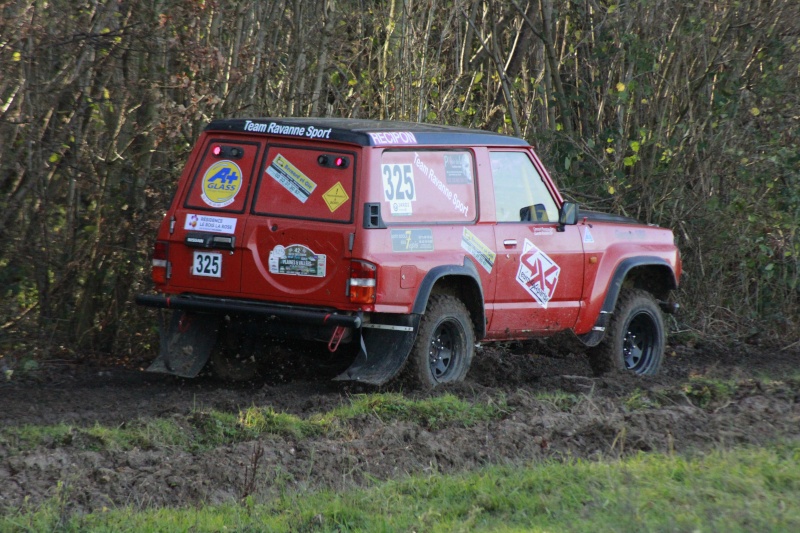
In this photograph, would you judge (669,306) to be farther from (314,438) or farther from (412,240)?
(314,438)

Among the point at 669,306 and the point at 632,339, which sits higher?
the point at 669,306

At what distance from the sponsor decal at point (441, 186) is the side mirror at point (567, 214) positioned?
103 cm

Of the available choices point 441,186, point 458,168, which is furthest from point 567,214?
point 441,186

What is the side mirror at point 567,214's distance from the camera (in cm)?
859

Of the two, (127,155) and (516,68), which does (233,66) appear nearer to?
(127,155)

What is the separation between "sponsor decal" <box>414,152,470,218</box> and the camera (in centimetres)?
770

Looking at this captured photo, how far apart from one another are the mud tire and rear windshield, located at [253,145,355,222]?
42.5 inches

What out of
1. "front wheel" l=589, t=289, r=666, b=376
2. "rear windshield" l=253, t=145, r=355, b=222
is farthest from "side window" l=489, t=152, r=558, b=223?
"rear windshield" l=253, t=145, r=355, b=222

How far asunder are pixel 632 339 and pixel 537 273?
1.81 m

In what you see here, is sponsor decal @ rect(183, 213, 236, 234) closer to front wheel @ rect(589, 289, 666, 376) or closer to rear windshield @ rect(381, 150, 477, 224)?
rear windshield @ rect(381, 150, 477, 224)

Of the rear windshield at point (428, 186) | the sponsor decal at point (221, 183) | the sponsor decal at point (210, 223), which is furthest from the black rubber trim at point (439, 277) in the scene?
the sponsor decal at point (221, 183)

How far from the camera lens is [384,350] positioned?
24.7 feet

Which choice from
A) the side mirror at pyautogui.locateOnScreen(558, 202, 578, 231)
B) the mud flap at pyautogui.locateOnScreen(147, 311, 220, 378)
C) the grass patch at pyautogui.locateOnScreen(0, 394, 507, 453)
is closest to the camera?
the grass patch at pyautogui.locateOnScreen(0, 394, 507, 453)

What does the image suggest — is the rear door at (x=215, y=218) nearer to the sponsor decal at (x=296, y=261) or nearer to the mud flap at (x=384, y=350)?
the sponsor decal at (x=296, y=261)
